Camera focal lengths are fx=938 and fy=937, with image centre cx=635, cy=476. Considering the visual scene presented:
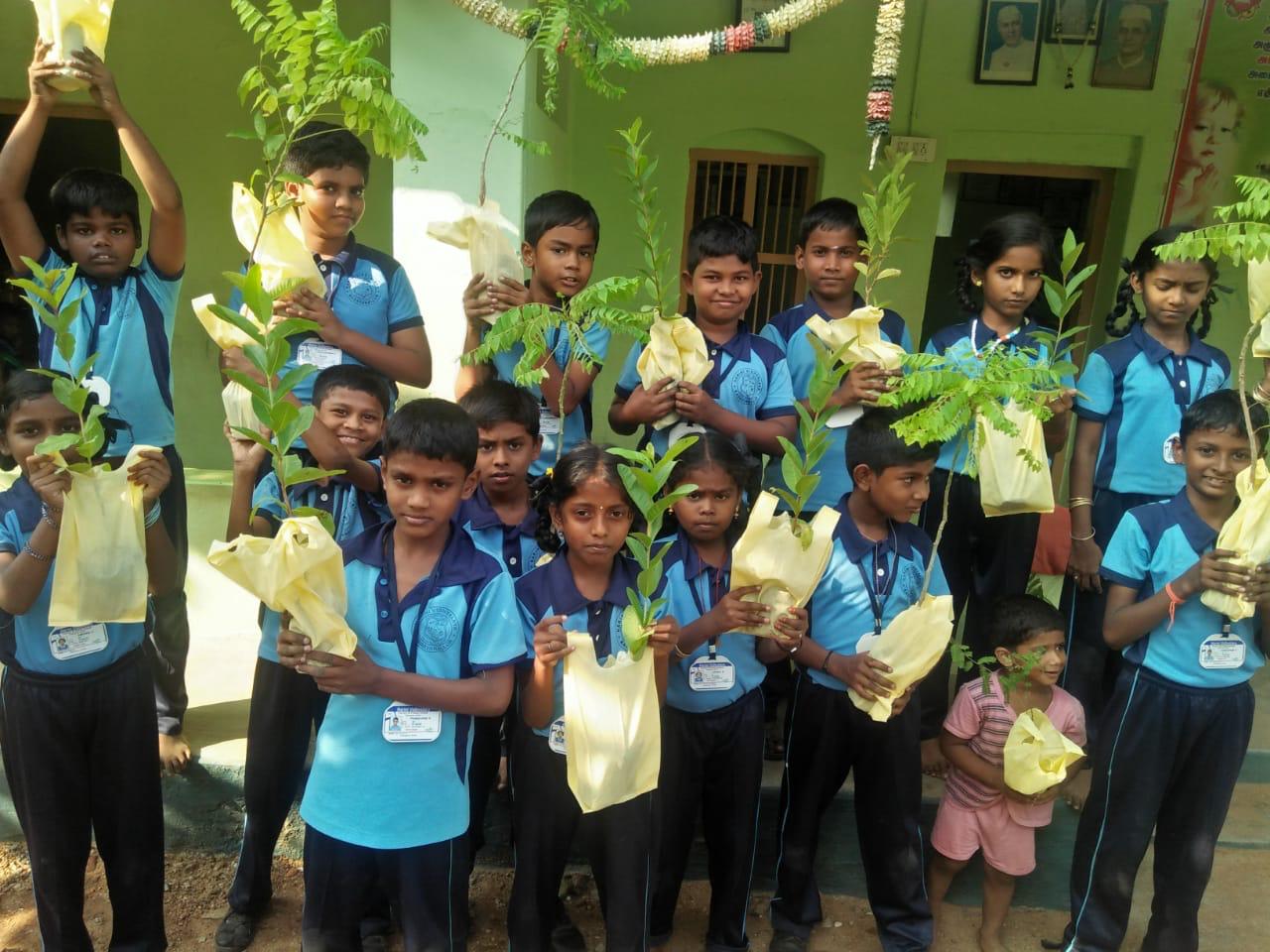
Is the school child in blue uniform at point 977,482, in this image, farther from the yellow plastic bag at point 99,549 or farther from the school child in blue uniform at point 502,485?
the yellow plastic bag at point 99,549

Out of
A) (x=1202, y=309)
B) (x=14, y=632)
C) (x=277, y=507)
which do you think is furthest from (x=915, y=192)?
(x=14, y=632)

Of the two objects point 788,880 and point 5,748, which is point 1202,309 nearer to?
point 788,880

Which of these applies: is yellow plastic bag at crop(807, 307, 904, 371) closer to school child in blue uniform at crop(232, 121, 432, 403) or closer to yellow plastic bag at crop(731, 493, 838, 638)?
yellow plastic bag at crop(731, 493, 838, 638)

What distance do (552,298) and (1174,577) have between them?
180 centimetres

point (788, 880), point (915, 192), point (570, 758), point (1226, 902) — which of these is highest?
point (915, 192)

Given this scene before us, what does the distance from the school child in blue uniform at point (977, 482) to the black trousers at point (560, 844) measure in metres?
1.20

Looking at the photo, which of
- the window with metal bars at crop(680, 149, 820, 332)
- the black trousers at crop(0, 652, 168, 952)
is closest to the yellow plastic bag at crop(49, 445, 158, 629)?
the black trousers at crop(0, 652, 168, 952)

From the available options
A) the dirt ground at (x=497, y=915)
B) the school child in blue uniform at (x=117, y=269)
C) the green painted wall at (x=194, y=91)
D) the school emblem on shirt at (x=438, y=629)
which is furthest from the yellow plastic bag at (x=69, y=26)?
the green painted wall at (x=194, y=91)

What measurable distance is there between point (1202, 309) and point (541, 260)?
2.07m

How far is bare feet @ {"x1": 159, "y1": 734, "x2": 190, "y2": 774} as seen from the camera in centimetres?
288

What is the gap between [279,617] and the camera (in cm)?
235

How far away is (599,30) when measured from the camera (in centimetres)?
259

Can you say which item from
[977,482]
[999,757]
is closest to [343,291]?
[977,482]

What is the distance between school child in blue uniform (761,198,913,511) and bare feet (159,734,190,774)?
2.07 metres
